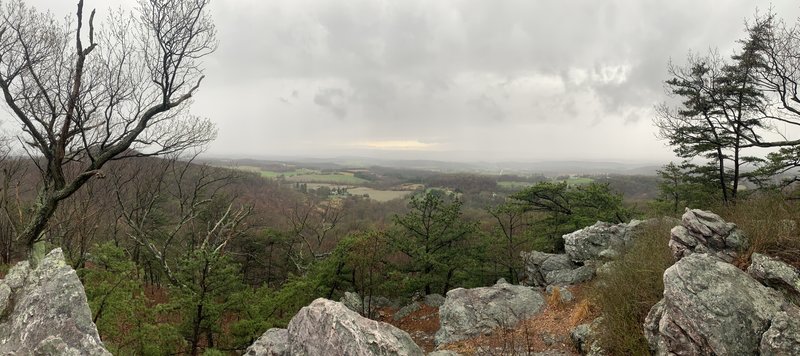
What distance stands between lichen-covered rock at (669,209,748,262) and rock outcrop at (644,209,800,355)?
1.13 metres

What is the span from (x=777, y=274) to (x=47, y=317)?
37.8 ft

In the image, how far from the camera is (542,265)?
16.5 m

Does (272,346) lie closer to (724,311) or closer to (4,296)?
(4,296)

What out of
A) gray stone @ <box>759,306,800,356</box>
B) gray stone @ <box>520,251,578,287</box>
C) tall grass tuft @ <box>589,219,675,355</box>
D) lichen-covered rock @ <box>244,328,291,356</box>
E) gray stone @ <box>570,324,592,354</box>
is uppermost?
gray stone @ <box>759,306,800,356</box>

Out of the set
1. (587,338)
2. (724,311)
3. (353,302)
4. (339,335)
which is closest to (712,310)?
(724,311)

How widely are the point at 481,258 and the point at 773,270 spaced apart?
14.5m

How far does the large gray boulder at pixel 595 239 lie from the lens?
14914 mm

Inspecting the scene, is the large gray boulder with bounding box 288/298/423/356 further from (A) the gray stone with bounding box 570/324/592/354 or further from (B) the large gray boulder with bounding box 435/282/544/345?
(B) the large gray boulder with bounding box 435/282/544/345

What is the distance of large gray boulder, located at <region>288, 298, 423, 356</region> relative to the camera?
18.0ft

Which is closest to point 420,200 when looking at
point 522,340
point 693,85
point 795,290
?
point 522,340

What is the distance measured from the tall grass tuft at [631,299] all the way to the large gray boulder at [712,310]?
2.11ft

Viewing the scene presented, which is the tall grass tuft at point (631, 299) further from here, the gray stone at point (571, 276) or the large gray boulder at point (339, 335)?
the gray stone at point (571, 276)

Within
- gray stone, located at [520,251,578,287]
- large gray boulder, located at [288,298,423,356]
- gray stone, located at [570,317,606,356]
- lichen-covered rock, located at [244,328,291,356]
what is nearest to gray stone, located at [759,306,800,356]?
gray stone, located at [570,317,606,356]

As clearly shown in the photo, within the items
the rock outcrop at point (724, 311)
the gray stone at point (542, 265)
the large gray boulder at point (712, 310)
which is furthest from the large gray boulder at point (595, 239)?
the large gray boulder at point (712, 310)
